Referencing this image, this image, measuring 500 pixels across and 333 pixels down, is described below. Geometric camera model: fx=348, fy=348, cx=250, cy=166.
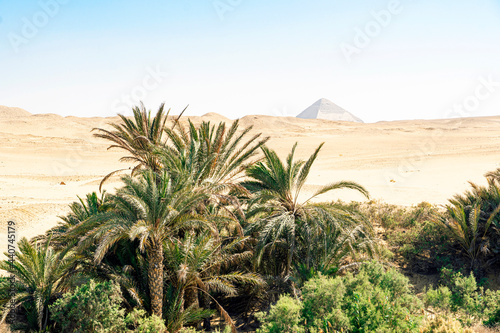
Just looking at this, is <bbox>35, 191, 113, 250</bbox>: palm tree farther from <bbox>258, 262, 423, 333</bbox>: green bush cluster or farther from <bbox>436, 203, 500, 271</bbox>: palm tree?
<bbox>436, 203, 500, 271</bbox>: palm tree

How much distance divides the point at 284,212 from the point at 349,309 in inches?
128

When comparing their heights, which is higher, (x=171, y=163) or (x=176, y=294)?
(x=171, y=163)

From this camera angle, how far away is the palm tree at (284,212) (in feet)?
31.3

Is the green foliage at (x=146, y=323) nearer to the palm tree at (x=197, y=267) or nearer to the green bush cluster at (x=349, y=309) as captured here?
the palm tree at (x=197, y=267)

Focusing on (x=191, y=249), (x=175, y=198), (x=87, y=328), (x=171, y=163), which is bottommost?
(x=87, y=328)

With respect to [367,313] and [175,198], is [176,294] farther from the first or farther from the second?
[367,313]

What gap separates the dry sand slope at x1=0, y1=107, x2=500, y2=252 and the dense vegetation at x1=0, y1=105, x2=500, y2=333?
6.86 meters

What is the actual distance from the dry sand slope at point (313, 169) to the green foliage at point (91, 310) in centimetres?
802

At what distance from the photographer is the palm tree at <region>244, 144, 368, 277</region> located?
9531 millimetres

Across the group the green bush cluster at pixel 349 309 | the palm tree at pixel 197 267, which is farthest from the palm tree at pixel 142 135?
the green bush cluster at pixel 349 309

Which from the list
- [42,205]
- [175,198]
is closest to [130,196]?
[175,198]

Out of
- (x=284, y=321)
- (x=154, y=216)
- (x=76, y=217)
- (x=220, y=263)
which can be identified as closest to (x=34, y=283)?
(x=76, y=217)

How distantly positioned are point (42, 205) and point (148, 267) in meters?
15.1

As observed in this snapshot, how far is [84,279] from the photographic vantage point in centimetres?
809
